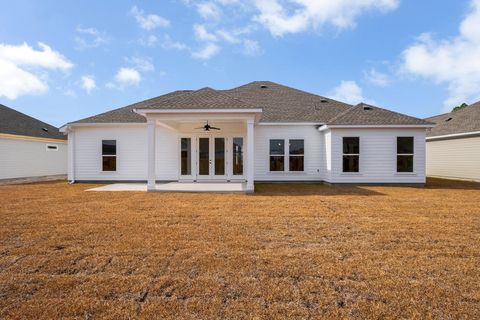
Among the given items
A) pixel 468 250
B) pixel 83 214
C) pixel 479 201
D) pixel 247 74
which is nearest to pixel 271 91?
pixel 247 74

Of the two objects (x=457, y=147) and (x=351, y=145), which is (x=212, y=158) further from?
(x=457, y=147)

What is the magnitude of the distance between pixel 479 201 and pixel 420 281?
8.23m

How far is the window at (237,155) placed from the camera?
49.5 feet

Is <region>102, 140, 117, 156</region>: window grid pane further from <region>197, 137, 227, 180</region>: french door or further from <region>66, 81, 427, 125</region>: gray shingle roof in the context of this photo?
<region>197, 137, 227, 180</region>: french door

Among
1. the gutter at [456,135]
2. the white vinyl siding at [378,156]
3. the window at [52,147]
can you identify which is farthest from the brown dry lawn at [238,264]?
the window at [52,147]

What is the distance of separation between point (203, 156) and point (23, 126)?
1405cm

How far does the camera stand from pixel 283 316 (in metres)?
2.67

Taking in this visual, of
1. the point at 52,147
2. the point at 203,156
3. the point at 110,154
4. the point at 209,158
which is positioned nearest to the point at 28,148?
the point at 52,147

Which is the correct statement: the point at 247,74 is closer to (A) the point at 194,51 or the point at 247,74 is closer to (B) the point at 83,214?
(A) the point at 194,51

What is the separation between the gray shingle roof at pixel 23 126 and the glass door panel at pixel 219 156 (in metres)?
13.3

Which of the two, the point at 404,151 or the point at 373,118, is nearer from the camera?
the point at 404,151

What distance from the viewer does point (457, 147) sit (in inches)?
713

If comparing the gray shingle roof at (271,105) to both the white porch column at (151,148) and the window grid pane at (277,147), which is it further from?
the window grid pane at (277,147)

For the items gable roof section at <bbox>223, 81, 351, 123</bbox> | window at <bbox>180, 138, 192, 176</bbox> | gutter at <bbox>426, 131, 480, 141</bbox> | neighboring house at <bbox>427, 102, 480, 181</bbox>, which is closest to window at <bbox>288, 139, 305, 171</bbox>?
gable roof section at <bbox>223, 81, 351, 123</bbox>
